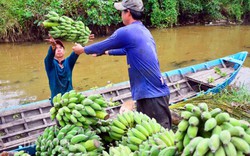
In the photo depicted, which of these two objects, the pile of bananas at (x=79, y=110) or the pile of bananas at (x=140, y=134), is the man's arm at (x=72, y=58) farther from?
the pile of bananas at (x=140, y=134)

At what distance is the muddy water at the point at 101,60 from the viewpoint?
27.8 ft

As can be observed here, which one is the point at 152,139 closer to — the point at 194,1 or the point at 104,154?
the point at 104,154

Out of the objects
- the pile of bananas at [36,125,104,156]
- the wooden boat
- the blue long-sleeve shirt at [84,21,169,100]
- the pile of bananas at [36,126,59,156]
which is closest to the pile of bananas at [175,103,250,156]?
the pile of bananas at [36,125,104,156]

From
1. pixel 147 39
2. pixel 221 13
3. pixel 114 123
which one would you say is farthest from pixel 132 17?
pixel 221 13

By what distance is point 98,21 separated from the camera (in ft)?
43.0

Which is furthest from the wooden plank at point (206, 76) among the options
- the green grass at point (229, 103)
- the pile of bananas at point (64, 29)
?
the pile of bananas at point (64, 29)

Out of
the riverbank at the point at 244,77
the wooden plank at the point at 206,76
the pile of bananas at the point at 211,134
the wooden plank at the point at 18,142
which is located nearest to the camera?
the pile of bananas at the point at 211,134

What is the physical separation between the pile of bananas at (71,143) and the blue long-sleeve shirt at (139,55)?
1.26m

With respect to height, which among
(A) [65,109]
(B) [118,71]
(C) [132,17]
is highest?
(C) [132,17]

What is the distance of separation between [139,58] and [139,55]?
3 cm

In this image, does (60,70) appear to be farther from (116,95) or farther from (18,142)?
(116,95)

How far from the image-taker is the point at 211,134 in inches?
52.2

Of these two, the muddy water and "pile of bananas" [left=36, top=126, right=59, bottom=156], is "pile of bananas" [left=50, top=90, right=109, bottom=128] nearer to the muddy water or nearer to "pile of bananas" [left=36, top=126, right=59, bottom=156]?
"pile of bananas" [left=36, top=126, right=59, bottom=156]

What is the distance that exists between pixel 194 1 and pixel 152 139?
1661 cm
